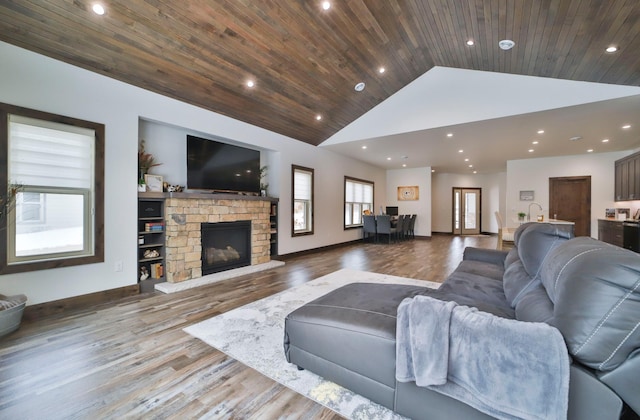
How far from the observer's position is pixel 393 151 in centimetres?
725

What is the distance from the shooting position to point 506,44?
3559 millimetres

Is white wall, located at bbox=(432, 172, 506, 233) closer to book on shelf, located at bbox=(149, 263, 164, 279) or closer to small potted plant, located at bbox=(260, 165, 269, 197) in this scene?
small potted plant, located at bbox=(260, 165, 269, 197)

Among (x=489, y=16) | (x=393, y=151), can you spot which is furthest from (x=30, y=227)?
(x=393, y=151)

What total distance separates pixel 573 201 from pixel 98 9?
1064 cm

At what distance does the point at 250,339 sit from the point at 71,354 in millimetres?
1370

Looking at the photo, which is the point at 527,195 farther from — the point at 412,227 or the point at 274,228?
the point at 274,228

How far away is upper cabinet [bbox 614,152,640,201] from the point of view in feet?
18.6

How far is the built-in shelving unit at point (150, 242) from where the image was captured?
3723 millimetres

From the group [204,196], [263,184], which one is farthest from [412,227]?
[204,196]

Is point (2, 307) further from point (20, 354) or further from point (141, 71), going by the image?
point (141, 71)

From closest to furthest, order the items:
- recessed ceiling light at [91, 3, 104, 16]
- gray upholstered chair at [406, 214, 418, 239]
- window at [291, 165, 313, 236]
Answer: recessed ceiling light at [91, 3, 104, 16], window at [291, 165, 313, 236], gray upholstered chair at [406, 214, 418, 239]

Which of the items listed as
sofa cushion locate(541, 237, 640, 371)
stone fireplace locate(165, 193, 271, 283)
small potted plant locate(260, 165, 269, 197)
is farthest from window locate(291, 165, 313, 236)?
sofa cushion locate(541, 237, 640, 371)

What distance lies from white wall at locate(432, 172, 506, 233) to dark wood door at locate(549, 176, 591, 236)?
11.8 feet

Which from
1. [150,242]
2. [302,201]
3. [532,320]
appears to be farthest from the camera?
[302,201]
